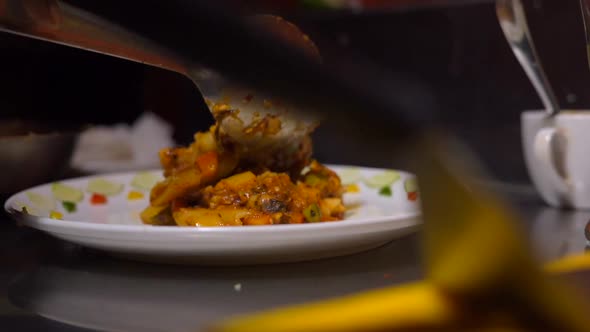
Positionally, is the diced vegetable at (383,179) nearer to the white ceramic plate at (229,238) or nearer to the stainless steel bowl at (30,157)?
the white ceramic plate at (229,238)

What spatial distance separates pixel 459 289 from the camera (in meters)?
0.31

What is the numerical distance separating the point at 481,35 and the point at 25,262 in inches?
42.6

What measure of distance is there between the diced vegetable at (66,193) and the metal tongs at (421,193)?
0.57 m

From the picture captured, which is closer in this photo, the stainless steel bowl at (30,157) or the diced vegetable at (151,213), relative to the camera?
the diced vegetable at (151,213)

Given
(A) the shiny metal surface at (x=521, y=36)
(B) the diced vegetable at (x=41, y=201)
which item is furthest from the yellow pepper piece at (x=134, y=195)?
(A) the shiny metal surface at (x=521, y=36)

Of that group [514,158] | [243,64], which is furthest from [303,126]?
[514,158]

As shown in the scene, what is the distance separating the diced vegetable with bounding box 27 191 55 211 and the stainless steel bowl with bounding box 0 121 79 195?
20 cm

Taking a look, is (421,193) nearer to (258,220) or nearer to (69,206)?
(258,220)

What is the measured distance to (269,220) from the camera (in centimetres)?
68

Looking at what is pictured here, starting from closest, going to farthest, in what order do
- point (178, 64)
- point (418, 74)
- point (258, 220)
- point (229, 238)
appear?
point (178, 64) < point (229, 238) < point (258, 220) < point (418, 74)

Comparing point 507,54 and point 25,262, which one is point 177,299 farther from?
point 507,54

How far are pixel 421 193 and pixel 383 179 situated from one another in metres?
0.63

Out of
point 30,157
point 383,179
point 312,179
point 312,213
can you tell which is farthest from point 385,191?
point 30,157

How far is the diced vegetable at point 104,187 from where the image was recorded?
3.01ft
